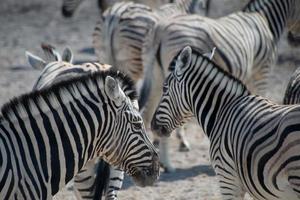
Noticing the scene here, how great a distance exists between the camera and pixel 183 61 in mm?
6953

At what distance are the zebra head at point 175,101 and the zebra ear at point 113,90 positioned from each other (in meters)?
1.15

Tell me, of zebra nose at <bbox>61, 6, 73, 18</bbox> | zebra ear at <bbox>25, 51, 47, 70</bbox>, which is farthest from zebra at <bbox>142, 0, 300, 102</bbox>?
zebra nose at <bbox>61, 6, 73, 18</bbox>

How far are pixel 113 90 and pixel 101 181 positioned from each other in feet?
5.97

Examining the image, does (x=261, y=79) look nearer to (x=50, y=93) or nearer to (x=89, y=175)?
(x=89, y=175)

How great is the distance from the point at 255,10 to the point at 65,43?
5821mm

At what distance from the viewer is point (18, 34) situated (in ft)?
56.1

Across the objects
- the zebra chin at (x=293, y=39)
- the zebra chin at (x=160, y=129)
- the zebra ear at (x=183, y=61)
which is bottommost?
the zebra chin at (x=160, y=129)

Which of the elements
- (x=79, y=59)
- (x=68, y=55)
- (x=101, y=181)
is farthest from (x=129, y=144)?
(x=79, y=59)

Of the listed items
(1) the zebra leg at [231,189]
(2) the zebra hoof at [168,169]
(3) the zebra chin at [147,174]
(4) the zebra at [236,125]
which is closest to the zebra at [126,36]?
(2) the zebra hoof at [168,169]

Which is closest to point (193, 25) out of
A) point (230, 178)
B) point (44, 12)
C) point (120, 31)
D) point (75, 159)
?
point (120, 31)

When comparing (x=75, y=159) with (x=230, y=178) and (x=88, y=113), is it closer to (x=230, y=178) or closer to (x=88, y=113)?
(x=88, y=113)

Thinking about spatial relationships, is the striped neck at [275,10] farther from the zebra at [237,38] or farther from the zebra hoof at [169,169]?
the zebra hoof at [169,169]

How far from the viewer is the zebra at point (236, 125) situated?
5.80 metres

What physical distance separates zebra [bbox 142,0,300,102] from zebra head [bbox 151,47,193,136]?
2334mm
